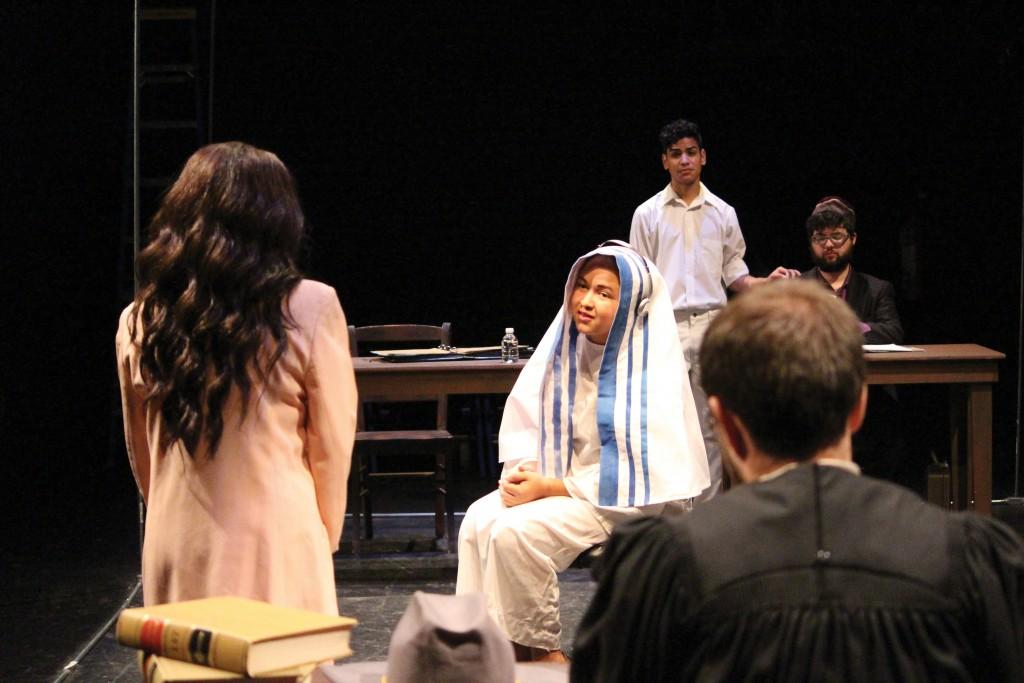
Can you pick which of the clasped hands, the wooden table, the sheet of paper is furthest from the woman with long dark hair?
the sheet of paper

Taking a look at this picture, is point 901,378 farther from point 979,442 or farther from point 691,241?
point 691,241

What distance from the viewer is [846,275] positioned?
5219mm

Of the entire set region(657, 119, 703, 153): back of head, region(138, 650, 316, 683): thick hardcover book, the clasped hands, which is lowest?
the clasped hands

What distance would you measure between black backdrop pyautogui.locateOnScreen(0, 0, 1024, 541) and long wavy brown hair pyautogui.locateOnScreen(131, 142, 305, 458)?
15.0 feet

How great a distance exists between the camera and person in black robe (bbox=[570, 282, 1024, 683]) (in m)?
1.22

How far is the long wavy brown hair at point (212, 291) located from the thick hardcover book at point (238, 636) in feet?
1.78

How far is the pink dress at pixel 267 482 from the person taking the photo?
6.73 ft

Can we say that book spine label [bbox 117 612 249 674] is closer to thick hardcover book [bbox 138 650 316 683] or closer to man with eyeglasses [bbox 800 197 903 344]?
thick hardcover book [bbox 138 650 316 683]

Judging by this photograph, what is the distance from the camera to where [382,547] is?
17.1 ft

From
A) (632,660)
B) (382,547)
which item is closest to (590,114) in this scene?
(382,547)

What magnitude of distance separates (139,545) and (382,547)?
3.11 ft

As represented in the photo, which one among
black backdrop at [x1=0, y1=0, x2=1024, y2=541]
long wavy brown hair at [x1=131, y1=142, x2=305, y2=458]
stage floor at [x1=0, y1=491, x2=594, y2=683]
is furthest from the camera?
black backdrop at [x1=0, y1=0, x2=1024, y2=541]

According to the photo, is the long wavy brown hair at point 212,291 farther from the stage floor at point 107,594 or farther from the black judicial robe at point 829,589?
the stage floor at point 107,594

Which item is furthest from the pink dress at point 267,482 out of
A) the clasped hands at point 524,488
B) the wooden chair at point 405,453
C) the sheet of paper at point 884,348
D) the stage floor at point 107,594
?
the sheet of paper at point 884,348
